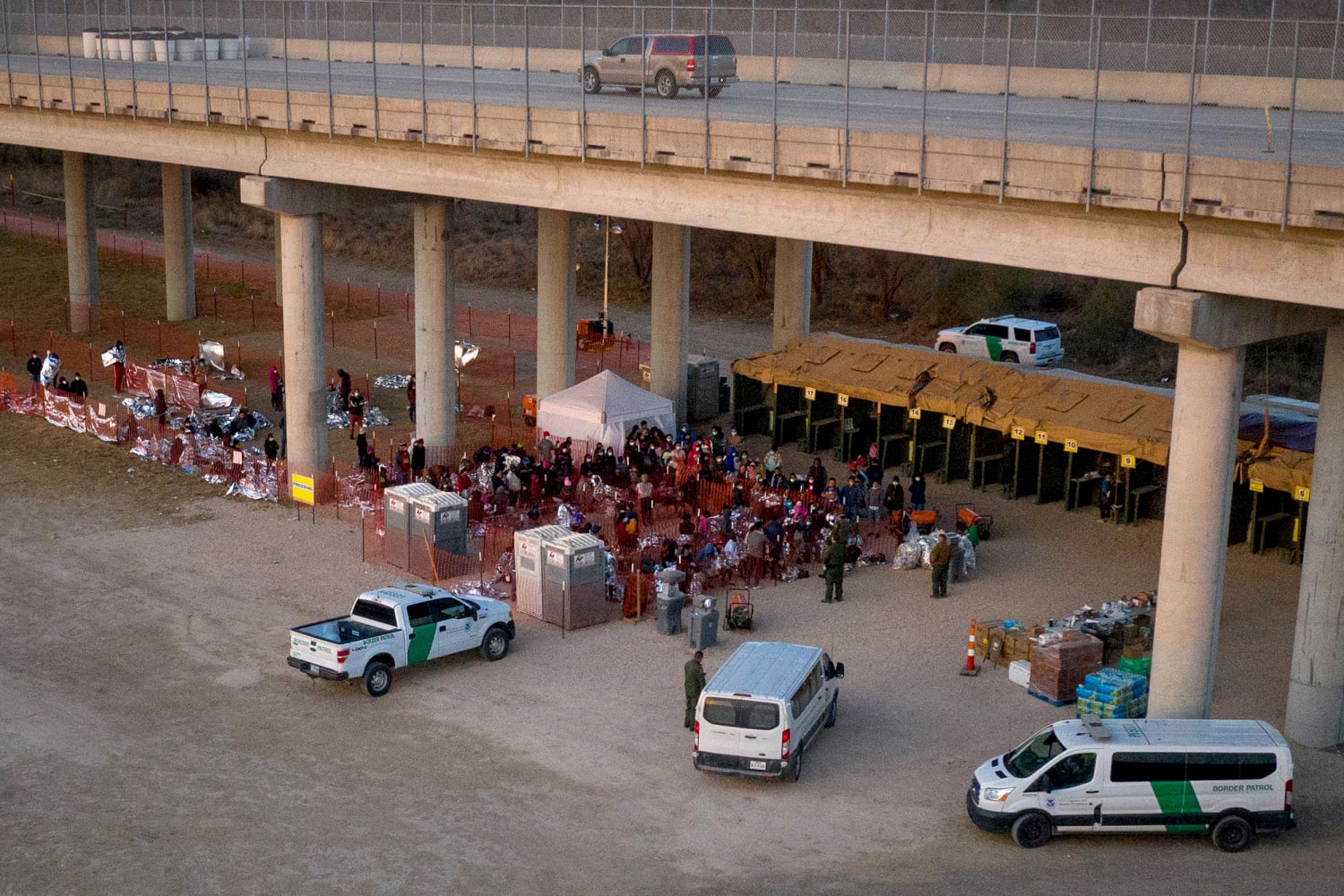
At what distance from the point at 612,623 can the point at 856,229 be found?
25.0 feet

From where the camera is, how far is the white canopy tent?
3659 cm

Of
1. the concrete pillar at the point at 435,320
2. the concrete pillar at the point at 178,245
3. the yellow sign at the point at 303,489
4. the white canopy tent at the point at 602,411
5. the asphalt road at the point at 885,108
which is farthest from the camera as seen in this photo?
the concrete pillar at the point at 178,245

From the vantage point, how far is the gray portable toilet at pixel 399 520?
98.3 feet

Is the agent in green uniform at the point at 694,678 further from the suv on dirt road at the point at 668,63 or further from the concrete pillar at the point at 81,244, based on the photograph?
the concrete pillar at the point at 81,244

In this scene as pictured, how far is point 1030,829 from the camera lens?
1939 cm

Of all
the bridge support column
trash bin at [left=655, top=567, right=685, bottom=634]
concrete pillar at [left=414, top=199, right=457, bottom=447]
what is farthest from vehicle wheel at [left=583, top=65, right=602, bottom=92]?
the bridge support column

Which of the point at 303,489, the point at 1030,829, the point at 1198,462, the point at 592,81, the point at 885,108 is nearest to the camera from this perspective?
the point at 1030,829

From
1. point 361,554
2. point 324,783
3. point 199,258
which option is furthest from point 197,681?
point 199,258

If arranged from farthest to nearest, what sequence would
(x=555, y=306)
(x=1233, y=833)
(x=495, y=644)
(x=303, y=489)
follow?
1. (x=555, y=306)
2. (x=303, y=489)
3. (x=495, y=644)
4. (x=1233, y=833)

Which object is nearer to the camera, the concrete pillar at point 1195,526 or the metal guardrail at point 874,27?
the concrete pillar at point 1195,526

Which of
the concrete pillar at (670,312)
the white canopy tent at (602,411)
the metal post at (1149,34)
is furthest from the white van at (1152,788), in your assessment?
the concrete pillar at (670,312)

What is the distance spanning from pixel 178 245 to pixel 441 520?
29.2 metres

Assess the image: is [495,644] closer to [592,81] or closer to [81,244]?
[592,81]

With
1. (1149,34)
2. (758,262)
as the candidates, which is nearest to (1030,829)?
(1149,34)
